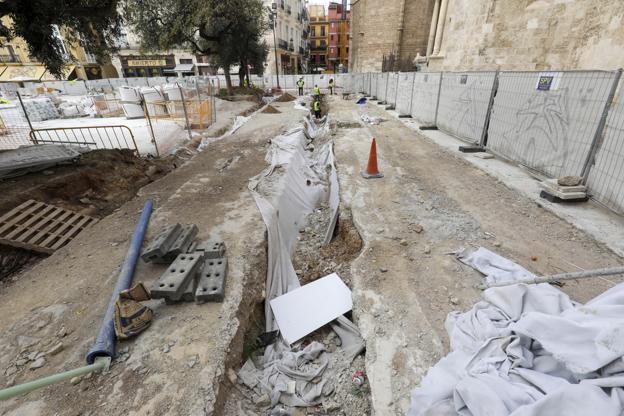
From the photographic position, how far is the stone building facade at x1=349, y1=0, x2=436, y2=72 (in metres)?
29.2

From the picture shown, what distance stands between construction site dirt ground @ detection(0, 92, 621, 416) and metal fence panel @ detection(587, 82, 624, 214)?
0.91 m

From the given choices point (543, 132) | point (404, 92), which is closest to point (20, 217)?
point (543, 132)

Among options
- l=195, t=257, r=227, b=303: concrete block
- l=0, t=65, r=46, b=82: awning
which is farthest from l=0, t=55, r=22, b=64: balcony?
l=195, t=257, r=227, b=303: concrete block

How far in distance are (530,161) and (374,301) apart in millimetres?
5411

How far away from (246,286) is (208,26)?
63.0 feet

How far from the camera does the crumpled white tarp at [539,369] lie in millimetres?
1466

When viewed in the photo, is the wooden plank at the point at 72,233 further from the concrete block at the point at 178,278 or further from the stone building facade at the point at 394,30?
the stone building facade at the point at 394,30

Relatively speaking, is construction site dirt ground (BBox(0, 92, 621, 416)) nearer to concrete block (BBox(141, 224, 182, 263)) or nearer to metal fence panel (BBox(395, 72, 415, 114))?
concrete block (BBox(141, 224, 182, 263))

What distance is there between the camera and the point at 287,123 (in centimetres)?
1313

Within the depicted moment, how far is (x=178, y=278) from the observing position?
10.8ft

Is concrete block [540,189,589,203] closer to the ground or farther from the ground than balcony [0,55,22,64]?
closer to the ground

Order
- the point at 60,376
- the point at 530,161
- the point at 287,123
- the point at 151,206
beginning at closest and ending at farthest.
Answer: the point at 60,376
the point at 151,206
the point at 530,161
the point at 287,123

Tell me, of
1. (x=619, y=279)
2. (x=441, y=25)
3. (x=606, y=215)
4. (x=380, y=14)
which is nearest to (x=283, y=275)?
(x=619, y=279)

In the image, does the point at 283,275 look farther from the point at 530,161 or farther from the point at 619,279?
the point at 530,161
